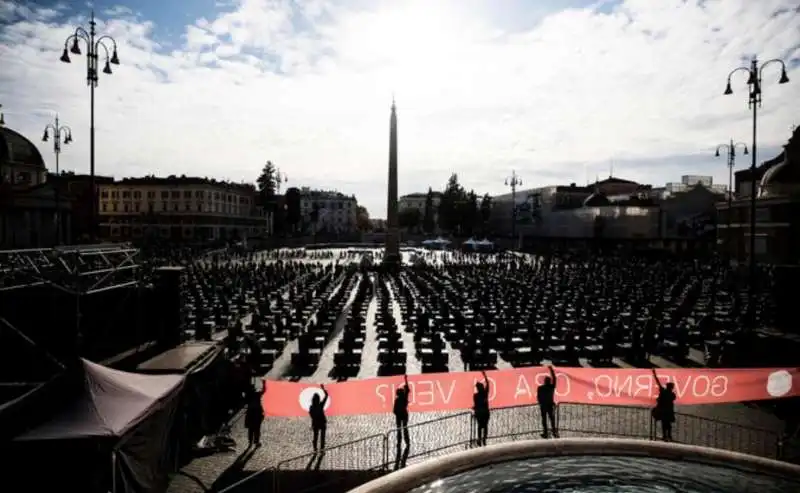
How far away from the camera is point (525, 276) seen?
1745 inches

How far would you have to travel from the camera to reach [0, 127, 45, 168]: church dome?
63428mm

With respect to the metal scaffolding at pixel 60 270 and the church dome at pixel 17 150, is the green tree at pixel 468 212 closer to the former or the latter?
the church dome at pixel 17 150

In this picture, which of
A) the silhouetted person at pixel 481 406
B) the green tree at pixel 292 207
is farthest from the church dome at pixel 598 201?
the silhouetted person at pixel 481 406

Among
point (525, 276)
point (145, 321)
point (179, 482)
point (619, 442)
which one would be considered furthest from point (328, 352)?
point (525, 276)

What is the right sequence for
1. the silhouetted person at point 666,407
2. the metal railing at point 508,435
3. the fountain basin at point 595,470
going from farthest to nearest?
the silhouetted person at point 666,407 < the metal railing at point 508,435 < the fountain basin at point 595,470

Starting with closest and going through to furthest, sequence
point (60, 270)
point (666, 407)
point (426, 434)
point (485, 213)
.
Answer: point (666, 407) → point (426, 434) → point (60, 270) → point (485, 213)

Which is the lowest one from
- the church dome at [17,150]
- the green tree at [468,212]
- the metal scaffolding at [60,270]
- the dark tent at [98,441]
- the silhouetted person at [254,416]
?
the silhouetted person at [254,416]

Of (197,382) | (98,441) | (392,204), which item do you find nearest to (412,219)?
(392,204)

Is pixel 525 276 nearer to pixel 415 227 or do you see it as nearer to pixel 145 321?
pixel 145 321

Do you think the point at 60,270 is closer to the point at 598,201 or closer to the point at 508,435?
the point at 508,435

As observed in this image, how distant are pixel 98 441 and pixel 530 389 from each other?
28.4ft

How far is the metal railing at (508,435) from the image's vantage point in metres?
10.2

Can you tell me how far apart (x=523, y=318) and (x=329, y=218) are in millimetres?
157703

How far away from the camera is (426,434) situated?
12.0 meters
